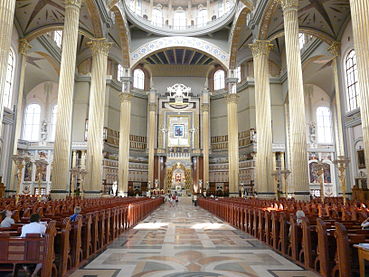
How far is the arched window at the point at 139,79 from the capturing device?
118 feet

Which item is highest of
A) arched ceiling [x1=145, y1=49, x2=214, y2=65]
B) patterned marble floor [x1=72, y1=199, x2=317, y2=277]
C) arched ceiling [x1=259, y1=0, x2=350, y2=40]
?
arched ceiling [x1=145, y1=49, x2=214, y2=65]

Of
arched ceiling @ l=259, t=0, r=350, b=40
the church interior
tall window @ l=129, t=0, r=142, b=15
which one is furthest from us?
tall window @ l=129, t=0, r=142, b=15

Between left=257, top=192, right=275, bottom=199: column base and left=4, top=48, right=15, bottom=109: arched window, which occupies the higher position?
left=4, top=48, right=15, bottom=109: arched window

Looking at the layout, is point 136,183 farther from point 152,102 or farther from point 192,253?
point 192,253

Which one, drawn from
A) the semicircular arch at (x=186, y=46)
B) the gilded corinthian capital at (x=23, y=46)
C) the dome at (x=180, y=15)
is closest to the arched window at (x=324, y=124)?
the semicircular arch at (x=186, y=46)

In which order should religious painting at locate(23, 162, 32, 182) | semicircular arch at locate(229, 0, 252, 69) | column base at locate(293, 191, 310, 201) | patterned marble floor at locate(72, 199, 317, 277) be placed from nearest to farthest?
patterned marble floor at locate(72, 199, 317, 277)
column base at locate(293, 191, 310, 201)
semicircular arch at locate(229, 0, 252, 69)
religious painting at locate(23, 162, 32, 182)

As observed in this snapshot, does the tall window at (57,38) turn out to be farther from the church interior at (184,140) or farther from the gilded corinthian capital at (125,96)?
the gilded corinthian capital at (125,96)

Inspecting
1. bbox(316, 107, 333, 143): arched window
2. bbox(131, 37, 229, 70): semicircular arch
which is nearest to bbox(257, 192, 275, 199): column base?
bbox(316, 107, 333, 143): arched window

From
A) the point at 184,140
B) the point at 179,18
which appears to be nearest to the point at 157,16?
the point at 179,18

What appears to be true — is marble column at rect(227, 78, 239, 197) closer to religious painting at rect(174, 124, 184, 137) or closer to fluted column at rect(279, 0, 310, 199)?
religious painting at rect(174, 124, 184, 137)

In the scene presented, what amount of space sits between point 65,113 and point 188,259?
31.4ft

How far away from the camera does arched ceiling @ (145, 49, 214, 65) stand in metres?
34.6

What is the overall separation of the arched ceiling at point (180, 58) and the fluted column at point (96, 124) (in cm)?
1617

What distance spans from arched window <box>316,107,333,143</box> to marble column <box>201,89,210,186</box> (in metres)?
11.6
